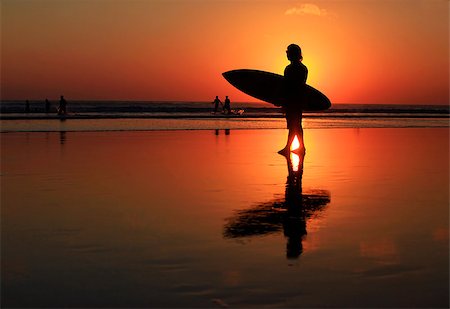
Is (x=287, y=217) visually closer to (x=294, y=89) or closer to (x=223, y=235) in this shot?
(x=223, y=235)

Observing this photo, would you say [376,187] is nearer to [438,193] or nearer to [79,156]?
[438,193]

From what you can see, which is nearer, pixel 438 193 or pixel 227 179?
pixel 438 193

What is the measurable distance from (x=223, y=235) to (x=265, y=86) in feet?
49.0

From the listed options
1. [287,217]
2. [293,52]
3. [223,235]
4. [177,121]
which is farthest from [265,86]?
[177,121]

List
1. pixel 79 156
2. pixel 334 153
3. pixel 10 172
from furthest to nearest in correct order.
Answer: pixel 334 153 → pixel 79 156 → pixel 10 172

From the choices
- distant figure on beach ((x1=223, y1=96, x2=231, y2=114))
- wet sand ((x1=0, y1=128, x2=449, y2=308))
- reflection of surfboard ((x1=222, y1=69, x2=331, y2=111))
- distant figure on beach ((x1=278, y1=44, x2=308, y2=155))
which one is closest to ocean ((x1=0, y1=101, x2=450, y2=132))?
distant figure on beach ((x1=223, y1=96, x2=231, y2=114))

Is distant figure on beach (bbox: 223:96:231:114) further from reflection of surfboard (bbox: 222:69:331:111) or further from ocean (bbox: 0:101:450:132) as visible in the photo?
reflection of surfboard (bbox: 222:69:331:111)

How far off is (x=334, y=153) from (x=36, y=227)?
1263cm

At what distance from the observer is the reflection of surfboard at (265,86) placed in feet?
72.2

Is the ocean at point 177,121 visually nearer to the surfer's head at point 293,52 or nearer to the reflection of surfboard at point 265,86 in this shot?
the reflection of surfboard at point 265,86

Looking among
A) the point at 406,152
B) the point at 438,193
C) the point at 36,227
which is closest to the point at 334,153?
the point at 406,152

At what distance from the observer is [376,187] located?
11.9 meters

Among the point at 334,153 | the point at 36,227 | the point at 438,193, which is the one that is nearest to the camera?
the point at 36,227

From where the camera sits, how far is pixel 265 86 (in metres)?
22.2
